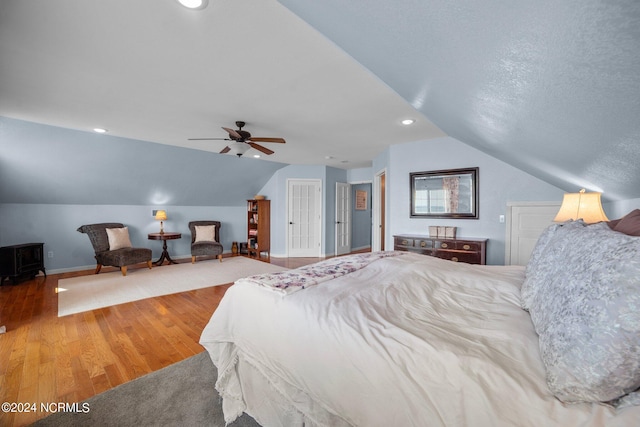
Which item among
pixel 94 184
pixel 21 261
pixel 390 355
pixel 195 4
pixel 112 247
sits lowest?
pixel 21 261

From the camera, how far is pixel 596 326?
70cm

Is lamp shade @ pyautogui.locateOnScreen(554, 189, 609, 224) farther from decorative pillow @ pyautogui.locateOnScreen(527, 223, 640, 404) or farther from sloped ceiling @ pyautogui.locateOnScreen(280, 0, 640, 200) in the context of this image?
decorative pillow @ pyautogui.locateOnScreen(527, 223, 640, 404)

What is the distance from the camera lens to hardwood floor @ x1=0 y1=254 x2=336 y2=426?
6.08 ft

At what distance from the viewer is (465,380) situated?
85 centimetres

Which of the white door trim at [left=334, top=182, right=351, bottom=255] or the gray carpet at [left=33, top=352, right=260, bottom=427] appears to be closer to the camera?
the gray carpet at [left=33, top=352, right=260, bottom=427]

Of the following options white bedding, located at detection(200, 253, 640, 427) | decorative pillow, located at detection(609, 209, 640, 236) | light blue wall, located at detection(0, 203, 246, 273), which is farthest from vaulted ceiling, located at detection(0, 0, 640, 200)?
light blue wall, located at detection(0, 203, 246, 273)

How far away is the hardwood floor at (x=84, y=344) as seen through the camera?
1.85 m

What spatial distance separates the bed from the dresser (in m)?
1.87

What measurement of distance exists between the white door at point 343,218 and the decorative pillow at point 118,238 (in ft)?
15.9

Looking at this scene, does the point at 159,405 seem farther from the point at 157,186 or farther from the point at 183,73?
the point at 157,186

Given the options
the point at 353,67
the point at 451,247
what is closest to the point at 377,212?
the point at 451,247

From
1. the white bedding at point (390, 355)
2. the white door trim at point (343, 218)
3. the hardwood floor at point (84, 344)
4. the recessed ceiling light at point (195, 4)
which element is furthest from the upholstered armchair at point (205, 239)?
the recessed ceiling light at point (195, 4)

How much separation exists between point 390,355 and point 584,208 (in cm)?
228

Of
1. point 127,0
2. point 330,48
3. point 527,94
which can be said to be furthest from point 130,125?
point 527,94
